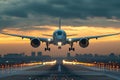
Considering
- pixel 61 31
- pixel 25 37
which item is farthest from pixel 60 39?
pixel 25 37

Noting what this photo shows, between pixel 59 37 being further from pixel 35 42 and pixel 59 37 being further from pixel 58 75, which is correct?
pixel 58 75

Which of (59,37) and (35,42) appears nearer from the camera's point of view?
(59,37)

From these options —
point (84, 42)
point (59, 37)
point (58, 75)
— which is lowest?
point (58, 75)

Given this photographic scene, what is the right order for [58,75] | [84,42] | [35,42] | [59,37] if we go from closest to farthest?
1. [58,75]
2. [59,37]
3. [35,42]
4. [84,42]

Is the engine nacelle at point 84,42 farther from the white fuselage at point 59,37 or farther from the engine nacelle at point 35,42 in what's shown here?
the engine nacelle at point 35,42

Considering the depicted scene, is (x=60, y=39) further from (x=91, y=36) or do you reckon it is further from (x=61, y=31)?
(x=91, y=36)

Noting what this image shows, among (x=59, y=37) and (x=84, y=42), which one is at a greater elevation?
(x=59, y=37)

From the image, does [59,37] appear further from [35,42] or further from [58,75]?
[58,75]

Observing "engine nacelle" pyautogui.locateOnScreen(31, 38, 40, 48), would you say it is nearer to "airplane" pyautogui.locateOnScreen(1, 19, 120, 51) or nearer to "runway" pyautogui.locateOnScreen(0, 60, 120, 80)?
"airplane" pyautogui.locateOnScreen(1, 19, 120, 51)

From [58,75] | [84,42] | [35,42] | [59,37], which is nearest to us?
[58,75]

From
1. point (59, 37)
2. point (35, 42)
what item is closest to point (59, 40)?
point (59, 37)
